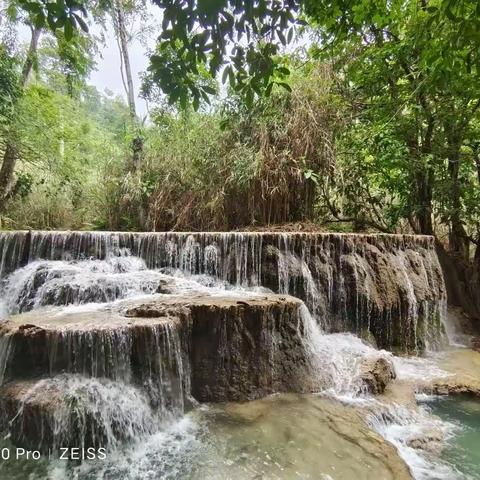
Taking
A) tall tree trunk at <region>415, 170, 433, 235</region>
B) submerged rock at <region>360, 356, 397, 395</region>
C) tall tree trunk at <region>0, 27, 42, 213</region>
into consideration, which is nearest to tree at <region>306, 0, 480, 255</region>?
tall tree trunk at <region>415, 170, 433, 235</region>

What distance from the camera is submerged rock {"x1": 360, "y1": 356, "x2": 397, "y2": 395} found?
3625 millimetres

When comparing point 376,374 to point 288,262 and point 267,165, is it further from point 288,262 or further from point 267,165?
point 267,165

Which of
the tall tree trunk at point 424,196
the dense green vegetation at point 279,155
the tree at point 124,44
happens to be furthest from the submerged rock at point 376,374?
the tree at point 124,44

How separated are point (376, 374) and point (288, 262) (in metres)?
1.85

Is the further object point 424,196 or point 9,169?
point 9,169

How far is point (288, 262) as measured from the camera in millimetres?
5031

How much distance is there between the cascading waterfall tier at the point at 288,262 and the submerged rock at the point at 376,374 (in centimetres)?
118

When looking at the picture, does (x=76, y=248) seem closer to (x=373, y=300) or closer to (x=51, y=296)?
(x=51, y=296)

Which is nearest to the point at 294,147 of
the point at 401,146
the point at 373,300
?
the point at 401,146

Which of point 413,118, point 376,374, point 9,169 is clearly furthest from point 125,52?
point 376,374

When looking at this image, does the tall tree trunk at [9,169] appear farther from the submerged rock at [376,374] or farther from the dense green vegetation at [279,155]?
the submerged rock at [376,374]

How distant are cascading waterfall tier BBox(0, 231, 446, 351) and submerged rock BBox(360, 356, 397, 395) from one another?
1184 millimetres

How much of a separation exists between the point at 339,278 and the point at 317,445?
9.18 feet

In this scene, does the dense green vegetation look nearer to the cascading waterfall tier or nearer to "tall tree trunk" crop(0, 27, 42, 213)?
"tall tree trunk" crop(0, 27, 42, 213)
